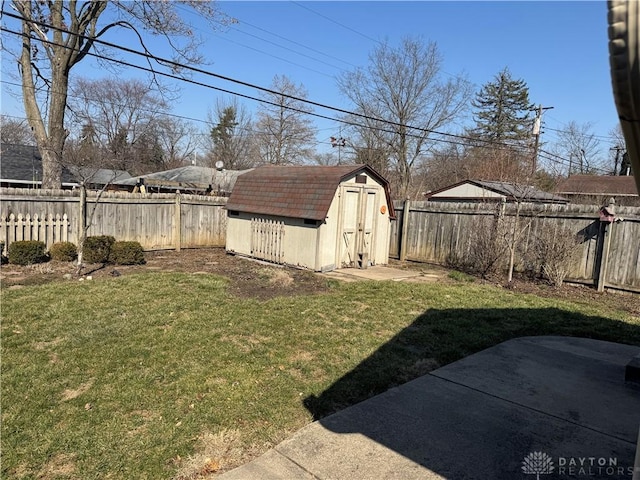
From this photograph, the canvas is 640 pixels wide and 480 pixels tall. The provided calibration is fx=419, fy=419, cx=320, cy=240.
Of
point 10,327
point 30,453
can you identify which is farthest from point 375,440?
point 10,327

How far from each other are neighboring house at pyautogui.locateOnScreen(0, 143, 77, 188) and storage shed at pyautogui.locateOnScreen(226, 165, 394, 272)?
1674 cm

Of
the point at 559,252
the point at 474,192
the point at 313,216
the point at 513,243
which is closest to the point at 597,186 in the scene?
the point at 474,192

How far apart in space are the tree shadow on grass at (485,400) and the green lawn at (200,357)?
0.05 meters

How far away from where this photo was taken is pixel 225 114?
48.4 m

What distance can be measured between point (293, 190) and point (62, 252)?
215 inches

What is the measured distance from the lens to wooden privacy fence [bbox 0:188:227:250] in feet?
31.6

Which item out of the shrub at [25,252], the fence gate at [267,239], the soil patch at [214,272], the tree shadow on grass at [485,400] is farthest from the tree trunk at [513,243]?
the shrub at [25,252]

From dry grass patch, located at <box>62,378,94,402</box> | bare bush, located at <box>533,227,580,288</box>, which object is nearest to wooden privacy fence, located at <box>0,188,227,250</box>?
dry grass patch, located at <box>62,378,94,402</box>

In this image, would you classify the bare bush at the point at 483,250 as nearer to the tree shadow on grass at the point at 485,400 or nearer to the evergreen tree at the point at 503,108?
the tree shadow on grass at the point at 485,400

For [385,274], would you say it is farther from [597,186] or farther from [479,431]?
[597,186]

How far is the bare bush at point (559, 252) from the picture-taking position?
9188mm

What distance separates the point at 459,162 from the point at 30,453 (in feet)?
113

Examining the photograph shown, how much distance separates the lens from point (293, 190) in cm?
1056

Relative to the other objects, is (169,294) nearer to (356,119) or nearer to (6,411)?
(6,411)
